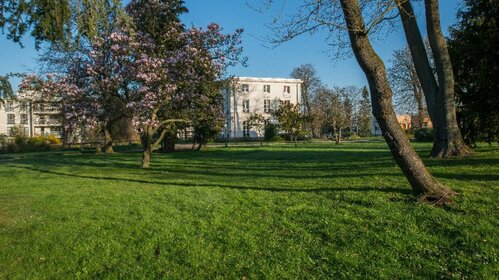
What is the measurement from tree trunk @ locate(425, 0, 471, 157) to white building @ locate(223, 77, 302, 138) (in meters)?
56.1

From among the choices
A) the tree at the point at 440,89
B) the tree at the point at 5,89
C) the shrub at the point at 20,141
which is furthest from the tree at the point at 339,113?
the tree at the point at 5,89

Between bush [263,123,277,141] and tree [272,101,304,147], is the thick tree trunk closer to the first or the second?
tree [272,101,304,147]

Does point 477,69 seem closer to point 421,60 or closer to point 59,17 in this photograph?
point 421,60

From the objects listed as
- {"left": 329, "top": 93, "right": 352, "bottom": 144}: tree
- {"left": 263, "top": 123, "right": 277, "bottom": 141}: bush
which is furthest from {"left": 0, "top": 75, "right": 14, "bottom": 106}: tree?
{"left": 263, "top": 123, "right": 277, "bottom": 141}: bush

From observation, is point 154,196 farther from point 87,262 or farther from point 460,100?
point 460,100

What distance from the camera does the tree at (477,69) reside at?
1331 centimetres

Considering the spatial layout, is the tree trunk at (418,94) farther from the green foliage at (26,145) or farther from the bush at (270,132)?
the green foliage at (26,145)

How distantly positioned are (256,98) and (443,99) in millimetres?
59610

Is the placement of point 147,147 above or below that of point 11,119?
below

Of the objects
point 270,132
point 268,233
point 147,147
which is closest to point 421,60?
point 268,233

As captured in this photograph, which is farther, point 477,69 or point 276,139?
point 276,139

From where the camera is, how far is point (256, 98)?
7212 cm

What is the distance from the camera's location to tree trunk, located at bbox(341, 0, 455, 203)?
23.5 feet

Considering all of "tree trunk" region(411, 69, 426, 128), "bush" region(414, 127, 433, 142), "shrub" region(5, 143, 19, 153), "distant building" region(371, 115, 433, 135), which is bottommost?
"shrub" region(5, 143, 19, 153)
